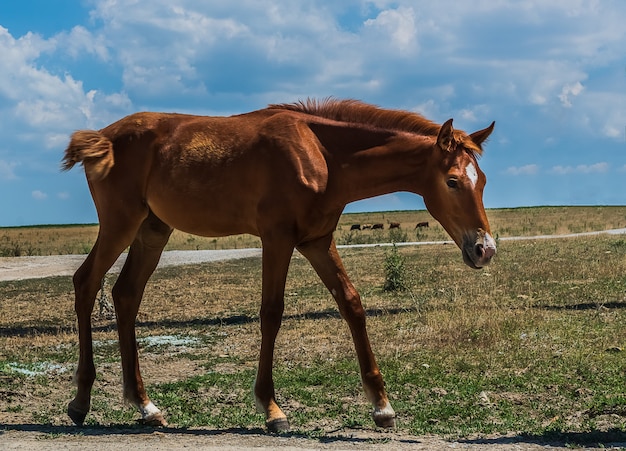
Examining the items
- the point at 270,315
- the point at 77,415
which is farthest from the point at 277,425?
the point at 77,415

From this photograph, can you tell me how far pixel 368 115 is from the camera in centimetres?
640

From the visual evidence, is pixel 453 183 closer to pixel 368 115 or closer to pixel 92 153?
pixel 368 115

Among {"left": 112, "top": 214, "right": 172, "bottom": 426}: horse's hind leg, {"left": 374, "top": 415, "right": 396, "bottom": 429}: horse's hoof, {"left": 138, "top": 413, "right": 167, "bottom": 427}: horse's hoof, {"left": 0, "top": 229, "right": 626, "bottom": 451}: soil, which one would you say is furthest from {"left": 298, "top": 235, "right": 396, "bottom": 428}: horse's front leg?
{"left": 138, "top": 413, "right": 167, "bottom": 427}: horse's hoof

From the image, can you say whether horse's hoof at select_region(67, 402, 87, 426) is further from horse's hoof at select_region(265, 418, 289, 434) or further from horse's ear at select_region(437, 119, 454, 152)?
horse's ear at select_region(437, 119, 454, 152)

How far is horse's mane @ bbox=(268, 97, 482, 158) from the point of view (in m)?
6.27

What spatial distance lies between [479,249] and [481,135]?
3.15ft

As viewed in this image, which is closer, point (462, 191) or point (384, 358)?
point (462, 191)

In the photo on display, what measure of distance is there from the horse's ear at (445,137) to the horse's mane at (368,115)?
1.22ft

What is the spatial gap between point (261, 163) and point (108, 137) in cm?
160

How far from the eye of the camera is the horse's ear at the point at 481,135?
5977 mm

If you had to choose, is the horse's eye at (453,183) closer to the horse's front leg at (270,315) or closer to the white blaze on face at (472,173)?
the white blaze on face at (472,173)

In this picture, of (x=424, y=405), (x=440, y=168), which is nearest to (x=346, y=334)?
(x=424, y=405)

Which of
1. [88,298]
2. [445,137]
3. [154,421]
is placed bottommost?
[154,421]

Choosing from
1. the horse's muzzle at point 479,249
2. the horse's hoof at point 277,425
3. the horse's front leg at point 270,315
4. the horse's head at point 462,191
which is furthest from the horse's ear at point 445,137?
the horse's hoof at point 277,425
